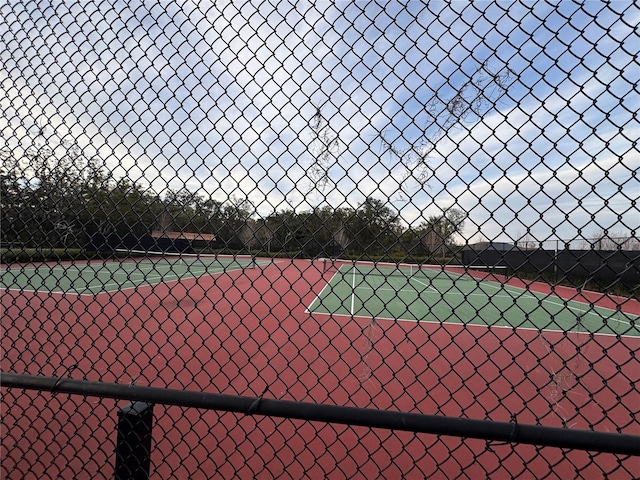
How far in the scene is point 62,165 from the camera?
199 cm

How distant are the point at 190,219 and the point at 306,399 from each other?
2733mm

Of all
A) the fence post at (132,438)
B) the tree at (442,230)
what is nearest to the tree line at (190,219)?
the tree at (442,230)

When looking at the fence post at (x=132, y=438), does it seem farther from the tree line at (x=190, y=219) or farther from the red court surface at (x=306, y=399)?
the tree line at (x=190, y=219)

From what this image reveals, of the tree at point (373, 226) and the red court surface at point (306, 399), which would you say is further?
the red court surface at point (306, 399)

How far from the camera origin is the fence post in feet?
4.08

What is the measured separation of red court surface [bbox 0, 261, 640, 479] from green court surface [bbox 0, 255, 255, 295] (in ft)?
0.80

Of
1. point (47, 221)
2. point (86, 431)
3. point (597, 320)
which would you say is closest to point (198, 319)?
point (86, 431)

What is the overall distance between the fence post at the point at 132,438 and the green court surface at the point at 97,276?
0.63 m

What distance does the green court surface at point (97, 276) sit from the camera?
7.10 ft

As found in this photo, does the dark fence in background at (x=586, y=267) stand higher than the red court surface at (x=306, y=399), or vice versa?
the dark fence in background at (x=586, y=267)

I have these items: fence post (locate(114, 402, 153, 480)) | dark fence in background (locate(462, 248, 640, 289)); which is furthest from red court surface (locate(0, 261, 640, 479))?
fence post (locate(114, 402, 153, 480))

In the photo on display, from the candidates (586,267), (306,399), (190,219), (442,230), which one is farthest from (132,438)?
(306,399)

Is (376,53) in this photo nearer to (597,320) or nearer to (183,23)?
(183,23)

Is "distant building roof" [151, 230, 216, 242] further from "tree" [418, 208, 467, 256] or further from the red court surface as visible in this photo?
"tree" [418, 208, 467, 256]
